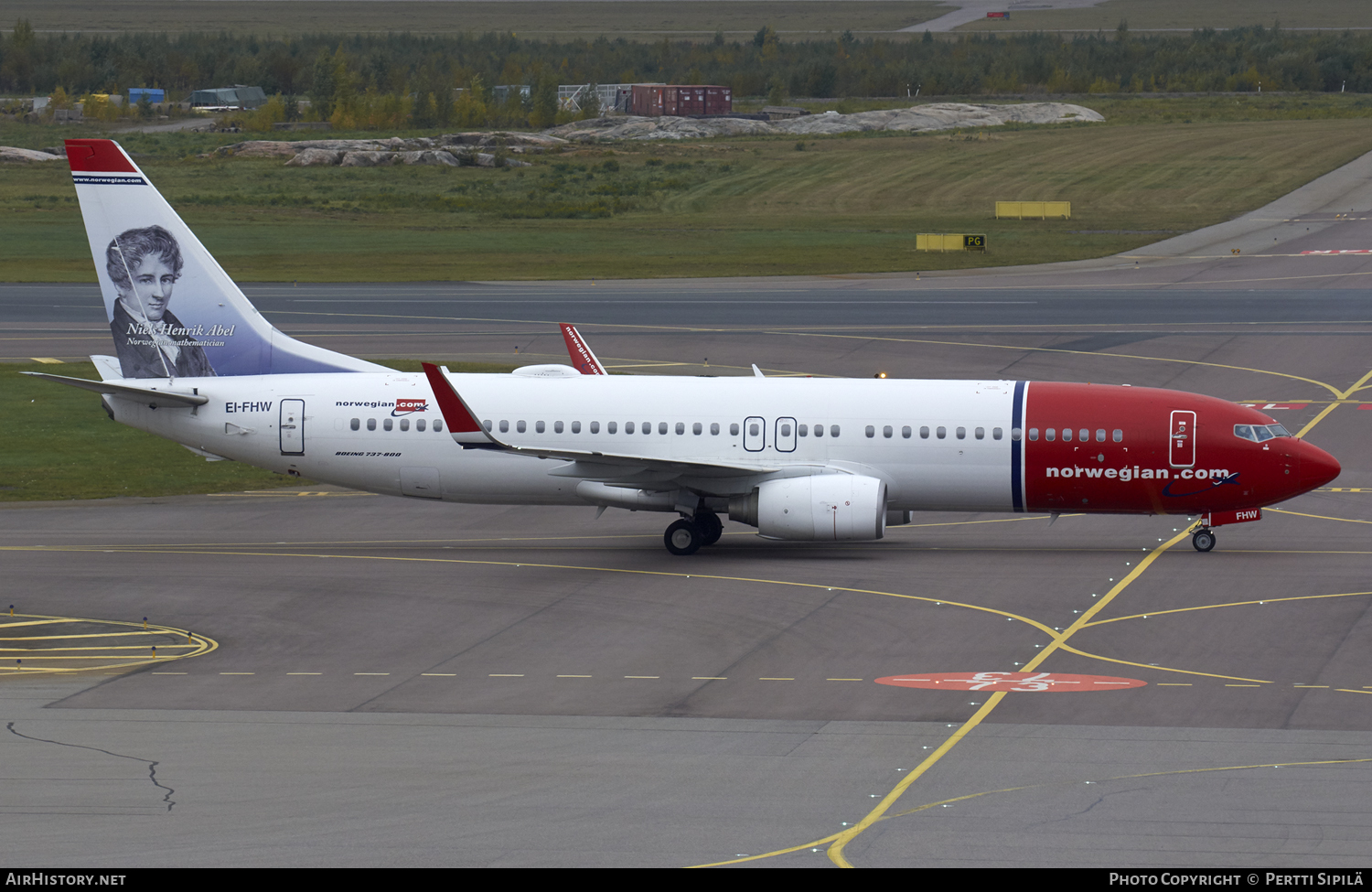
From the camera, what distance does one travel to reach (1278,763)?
23.6 meters

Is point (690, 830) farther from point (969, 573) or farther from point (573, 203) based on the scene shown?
point (573, 203)

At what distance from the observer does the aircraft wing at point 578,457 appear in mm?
37156

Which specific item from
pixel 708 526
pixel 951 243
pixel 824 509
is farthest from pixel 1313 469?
pixel 951 243

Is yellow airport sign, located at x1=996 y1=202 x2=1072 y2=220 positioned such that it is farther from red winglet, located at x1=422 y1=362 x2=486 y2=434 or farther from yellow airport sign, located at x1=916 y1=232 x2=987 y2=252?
red winglet, located at x1=422 y1=362 x2=486 y2=434

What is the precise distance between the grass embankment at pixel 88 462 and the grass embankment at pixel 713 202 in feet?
126

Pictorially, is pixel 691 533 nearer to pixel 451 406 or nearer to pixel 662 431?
pixel 662 431

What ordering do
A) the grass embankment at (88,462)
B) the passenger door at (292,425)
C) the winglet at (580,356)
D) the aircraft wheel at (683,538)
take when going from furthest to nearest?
the grass embankment at (88,462) < the winglet at (580,356) < the passenger door at (292,425) < the aircraft wheel at (683,538)

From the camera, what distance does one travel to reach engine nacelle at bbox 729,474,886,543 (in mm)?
38000


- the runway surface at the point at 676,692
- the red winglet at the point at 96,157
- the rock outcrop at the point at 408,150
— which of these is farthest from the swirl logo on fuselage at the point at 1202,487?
the rock outcrop at the point at 408,150

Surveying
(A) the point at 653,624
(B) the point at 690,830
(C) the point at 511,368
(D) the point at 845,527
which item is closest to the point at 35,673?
(A) the point at 653,624

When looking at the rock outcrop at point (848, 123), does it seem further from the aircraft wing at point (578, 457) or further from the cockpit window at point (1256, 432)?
the aircraft wing at point (578, 457)

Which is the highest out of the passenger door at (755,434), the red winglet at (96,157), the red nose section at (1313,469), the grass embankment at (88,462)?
the red winglet at (96,157)

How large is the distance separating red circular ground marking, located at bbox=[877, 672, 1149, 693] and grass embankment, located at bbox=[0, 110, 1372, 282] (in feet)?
221

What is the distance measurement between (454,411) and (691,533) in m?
6.57
